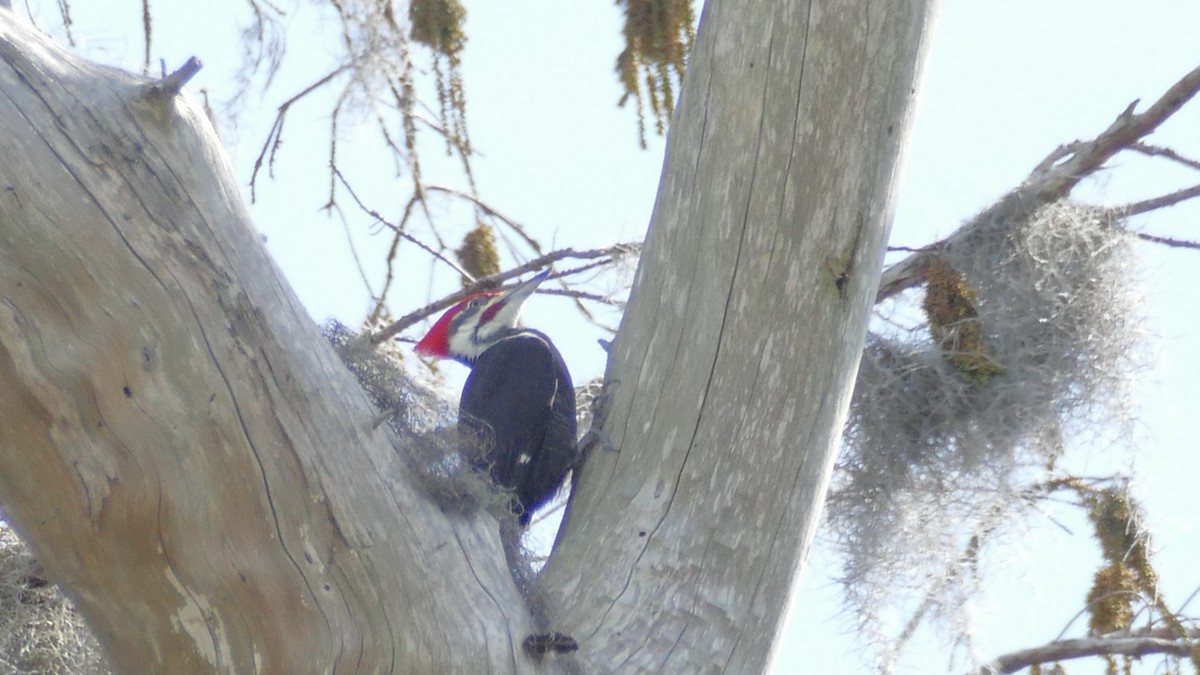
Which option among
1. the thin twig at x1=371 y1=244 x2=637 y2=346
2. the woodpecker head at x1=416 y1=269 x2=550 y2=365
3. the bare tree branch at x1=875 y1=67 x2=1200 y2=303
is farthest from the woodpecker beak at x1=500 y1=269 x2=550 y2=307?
the bare tree branch at x1=875 y1=67 x2=1200 y2=303

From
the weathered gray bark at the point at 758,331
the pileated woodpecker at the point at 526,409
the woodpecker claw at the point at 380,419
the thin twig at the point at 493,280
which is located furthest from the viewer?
the thin twig at the point at 493,280

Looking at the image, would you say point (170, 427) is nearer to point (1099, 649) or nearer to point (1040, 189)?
point (1099, 649)

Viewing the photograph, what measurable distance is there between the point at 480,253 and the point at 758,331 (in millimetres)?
1822

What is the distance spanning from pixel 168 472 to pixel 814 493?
137 centimetres

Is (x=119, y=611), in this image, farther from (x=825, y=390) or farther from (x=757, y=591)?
(x=825, y=390)

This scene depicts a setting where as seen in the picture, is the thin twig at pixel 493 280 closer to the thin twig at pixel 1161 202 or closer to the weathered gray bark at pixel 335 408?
the weathered gray bark at pixel 335 408

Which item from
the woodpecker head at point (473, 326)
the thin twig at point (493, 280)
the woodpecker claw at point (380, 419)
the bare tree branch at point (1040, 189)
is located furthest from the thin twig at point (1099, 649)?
the woodpecker claw at point (380, 419)

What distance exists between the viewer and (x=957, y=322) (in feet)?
13.5

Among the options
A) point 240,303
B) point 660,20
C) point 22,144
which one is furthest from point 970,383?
point 22,144

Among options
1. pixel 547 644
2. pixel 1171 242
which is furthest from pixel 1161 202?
pixel 547 644

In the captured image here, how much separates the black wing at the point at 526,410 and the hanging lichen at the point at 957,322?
123 centimetres

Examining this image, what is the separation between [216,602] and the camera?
7.16ft

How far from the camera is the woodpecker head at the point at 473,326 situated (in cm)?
461

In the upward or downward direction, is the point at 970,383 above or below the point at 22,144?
above
